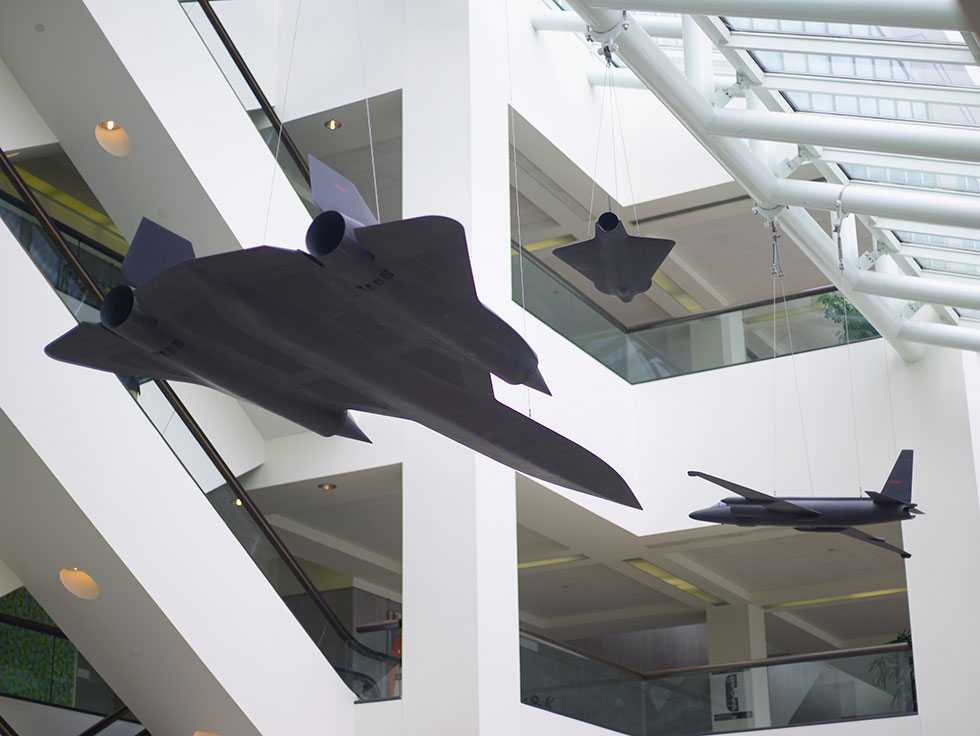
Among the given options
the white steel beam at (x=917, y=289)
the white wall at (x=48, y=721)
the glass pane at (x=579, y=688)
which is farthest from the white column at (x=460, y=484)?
the white steel beam at (x=917, y=289)

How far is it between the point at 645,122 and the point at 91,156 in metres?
7.54

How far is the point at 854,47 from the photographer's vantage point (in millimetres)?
9578

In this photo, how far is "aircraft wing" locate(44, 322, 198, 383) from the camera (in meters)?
5.92

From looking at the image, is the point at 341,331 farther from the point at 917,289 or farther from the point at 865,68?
the point at 917,289

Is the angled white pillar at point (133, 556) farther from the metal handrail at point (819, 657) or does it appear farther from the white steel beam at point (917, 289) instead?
the white steel beam at point (917, 289)

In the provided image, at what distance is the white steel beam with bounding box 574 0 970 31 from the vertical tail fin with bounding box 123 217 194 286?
12.3 feet

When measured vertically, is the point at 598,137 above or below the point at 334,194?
above

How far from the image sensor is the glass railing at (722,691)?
1291cm

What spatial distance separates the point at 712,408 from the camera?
49.6 feet

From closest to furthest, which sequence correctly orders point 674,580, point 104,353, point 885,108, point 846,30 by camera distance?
point 104,353
point 846,30
point 885,108
point 674,580

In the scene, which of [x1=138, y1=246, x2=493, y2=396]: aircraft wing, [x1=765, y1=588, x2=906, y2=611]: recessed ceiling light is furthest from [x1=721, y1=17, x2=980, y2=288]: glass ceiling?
[x1=765, y1=588, x2=906, y2=611]: recessed ceiling light

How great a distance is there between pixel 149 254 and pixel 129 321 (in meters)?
0.29

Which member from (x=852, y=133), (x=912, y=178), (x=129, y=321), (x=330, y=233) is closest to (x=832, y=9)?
(x=852, y=133)

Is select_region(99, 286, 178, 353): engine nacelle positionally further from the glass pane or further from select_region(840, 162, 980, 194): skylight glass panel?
the glass pane
